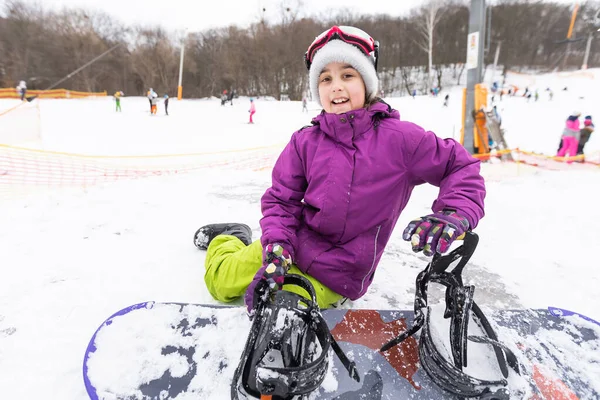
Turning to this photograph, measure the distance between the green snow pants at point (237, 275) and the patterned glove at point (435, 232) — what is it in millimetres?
538

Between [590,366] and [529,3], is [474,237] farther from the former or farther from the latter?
[529,3]

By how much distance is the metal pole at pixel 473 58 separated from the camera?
5043 millimetres

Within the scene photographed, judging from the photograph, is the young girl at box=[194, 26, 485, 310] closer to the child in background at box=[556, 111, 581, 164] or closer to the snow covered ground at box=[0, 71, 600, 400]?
the snow covered ground at box=[0, 71, 600, 400]

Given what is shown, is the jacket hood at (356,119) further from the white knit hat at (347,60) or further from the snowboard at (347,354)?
the snowboard at (347,354)

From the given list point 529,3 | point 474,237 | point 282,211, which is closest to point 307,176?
point 282,211

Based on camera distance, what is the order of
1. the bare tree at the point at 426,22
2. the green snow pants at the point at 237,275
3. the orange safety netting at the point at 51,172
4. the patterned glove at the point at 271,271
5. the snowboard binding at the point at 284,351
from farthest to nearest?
A: the bare tree at the point at 426,22 → the orange safety netting at the point at 51,172 → the green snow pants at the point at 237,275 → the patterned glove at the point at 271,271 → the snowboard binding at the point at 284,351

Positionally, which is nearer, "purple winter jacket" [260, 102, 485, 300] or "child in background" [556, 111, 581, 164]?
"purple winter jacket" [260, 102, 485, 300]

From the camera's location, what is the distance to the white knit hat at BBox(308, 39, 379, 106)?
1.46 m

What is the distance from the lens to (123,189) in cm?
348

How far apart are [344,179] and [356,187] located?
0.06m

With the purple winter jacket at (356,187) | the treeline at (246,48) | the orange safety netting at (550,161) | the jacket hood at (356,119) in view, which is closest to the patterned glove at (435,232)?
the purple winter jacket at (356,187)

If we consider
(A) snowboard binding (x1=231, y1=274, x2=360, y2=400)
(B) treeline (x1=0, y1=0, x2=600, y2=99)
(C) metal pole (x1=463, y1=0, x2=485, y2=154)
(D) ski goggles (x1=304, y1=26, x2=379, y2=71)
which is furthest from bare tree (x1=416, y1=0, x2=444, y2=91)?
(A) snowboard binding (x1=231, y1=274, x2=360, y2=400)

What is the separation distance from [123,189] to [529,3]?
48539mm

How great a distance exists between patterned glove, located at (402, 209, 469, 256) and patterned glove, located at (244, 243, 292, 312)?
0.46 m
